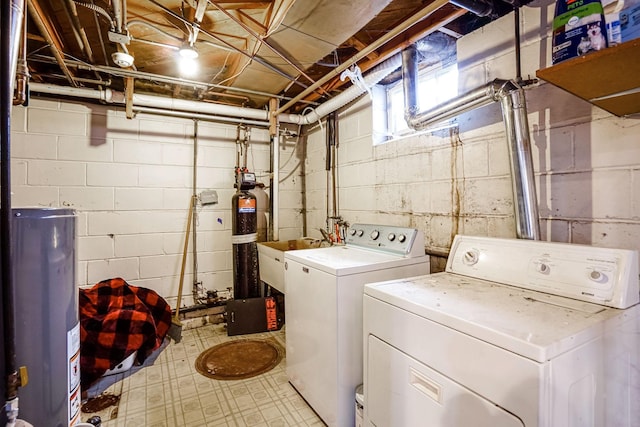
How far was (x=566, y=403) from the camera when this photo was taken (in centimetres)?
80

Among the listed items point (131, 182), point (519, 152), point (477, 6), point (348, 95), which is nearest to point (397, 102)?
point (348, 95)

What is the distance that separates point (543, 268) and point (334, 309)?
892mm

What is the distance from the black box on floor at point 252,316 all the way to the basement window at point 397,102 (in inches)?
68.7

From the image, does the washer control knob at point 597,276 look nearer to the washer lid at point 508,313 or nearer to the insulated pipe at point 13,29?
the washer lid at point 508,313

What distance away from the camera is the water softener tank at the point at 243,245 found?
9.62 feet

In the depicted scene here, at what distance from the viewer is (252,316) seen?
2832 millimetres

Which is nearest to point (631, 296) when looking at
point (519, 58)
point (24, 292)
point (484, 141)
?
point (484, 141)

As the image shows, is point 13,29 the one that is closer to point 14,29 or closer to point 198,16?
point 14,29

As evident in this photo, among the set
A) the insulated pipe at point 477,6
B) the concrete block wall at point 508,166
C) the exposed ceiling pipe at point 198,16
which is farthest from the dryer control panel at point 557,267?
the exposed ceiling pipe at point 198,16

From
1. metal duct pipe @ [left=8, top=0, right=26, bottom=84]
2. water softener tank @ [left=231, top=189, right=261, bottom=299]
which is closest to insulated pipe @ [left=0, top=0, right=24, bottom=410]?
metal duct pipe @ [left=8, top=0, right=26, bottom=84]

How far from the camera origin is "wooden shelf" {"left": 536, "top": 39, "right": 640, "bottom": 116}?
0.85 meters

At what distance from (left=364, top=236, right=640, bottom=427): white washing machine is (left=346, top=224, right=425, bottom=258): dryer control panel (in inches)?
14.7

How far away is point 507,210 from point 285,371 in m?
1.76

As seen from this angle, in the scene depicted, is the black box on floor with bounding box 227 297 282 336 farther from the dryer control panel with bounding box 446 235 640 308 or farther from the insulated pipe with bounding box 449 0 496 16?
the insulated pipe with bounding box 449 0 496 16
